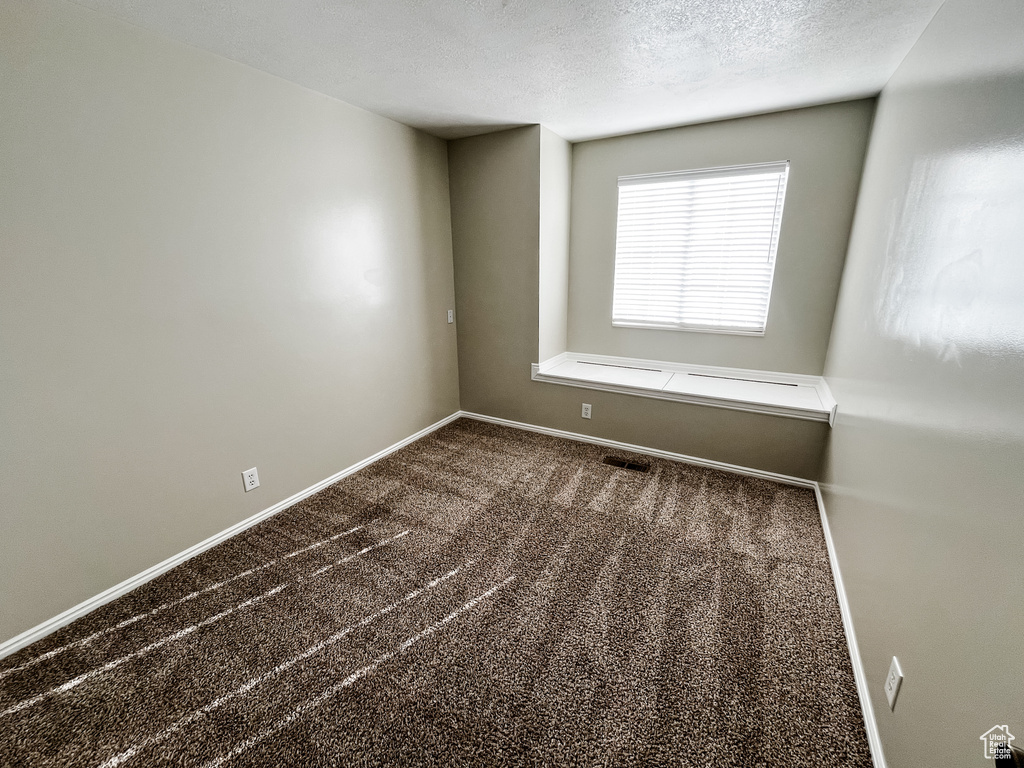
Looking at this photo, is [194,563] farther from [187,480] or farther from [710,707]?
[710,707]

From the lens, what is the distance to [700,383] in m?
3.06

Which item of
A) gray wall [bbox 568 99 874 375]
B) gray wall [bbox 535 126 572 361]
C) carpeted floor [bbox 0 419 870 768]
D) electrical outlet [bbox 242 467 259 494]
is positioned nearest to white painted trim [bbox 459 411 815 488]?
carpeted floor [bbox 0 419 870 768]

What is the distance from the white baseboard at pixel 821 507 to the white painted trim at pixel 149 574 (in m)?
1.55

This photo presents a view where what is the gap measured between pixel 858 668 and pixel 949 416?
1.00m

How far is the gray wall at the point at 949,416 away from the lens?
2.75 ft

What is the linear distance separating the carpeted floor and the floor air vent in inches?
18.4

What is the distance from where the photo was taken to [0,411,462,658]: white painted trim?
5.25 ft

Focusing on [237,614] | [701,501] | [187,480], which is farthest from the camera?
[701,501]

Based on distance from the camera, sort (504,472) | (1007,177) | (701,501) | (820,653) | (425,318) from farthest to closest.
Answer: (425,318)
(504,472)
(701,501)
(820,653)
(1007,177)

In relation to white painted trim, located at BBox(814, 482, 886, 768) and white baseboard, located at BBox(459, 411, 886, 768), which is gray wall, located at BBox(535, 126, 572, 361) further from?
white painted trim, located at BBox(814, 482, 886, 768)

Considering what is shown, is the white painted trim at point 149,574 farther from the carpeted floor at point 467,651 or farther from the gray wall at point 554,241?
the gray wall at point 554,241

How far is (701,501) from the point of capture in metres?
2.55

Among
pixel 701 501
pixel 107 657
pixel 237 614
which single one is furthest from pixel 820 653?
pixel 107 657

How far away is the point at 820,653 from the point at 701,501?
1042 mm
